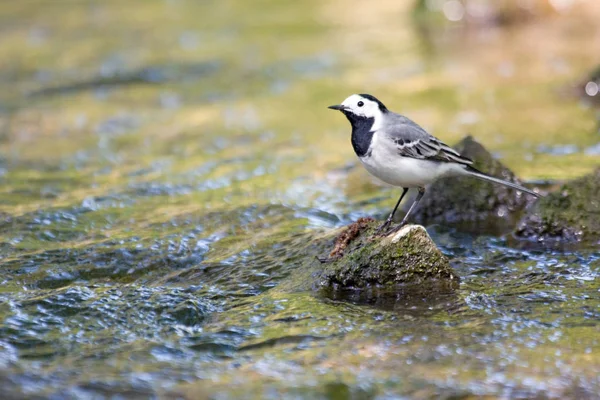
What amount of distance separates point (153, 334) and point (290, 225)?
8.65ft

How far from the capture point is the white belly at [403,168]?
6082 millimetres

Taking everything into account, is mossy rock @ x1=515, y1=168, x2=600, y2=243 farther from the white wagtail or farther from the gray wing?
the gray wing

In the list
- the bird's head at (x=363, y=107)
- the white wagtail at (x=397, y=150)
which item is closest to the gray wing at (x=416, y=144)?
the white wagtail at (x=397, y=150)

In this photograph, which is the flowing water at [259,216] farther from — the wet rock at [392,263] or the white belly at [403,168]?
the white belly at [403,168]

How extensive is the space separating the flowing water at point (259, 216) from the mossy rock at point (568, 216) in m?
0.24

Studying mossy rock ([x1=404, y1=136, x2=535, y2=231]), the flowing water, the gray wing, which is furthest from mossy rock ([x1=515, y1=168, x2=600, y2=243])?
the gray wing

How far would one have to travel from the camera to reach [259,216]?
26.4ft

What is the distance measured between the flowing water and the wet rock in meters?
0.15

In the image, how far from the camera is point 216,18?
21625 millimetres

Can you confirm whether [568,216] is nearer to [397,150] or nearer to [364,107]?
[397,150]

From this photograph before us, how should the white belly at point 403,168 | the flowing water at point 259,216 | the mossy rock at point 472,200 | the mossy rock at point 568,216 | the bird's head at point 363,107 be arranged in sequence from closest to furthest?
the flowing water at point 259,216
the white belly at point 403,168
the bird's head at point 363,107
the mossy rock at point 568,216
the mossy rock at point 472,200

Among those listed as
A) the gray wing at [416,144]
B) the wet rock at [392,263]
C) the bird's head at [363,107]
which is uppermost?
the bird's head at [363,107]

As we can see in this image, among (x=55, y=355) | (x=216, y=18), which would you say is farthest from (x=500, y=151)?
(x=216, y=18)

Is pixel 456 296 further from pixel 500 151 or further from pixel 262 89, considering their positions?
pixel 262 89
